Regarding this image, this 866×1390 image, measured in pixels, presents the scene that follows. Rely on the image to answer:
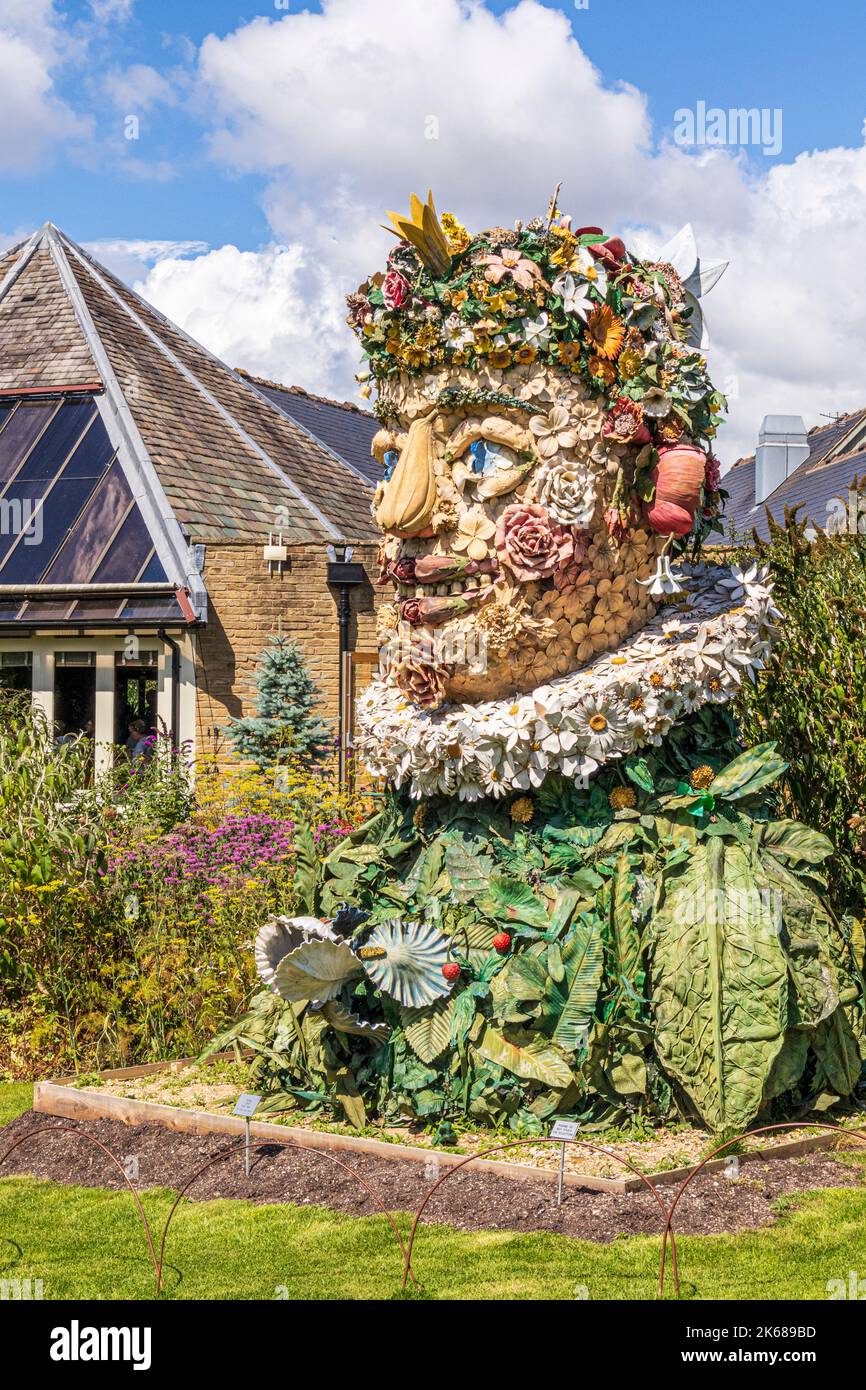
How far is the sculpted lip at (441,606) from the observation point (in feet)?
18.6

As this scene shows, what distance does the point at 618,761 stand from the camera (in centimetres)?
575

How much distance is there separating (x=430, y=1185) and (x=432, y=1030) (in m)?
0.66

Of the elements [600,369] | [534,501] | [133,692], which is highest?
[600,369]

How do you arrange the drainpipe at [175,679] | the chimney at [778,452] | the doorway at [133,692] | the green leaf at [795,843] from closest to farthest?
the green leaf at [795,843], the drainpipe at [175,679], the doorway at [133,692], the chimney at [778,452]

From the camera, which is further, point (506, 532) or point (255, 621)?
point (255, 621)

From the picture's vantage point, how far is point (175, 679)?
13320 mm

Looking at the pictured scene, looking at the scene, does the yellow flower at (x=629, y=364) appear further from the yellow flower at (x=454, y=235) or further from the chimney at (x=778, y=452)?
the chimney at (x=778, y=452)

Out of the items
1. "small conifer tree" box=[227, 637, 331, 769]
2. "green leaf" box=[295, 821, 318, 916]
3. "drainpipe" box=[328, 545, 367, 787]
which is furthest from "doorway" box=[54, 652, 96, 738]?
"green leaf" box=[295, 821, 318, 916]

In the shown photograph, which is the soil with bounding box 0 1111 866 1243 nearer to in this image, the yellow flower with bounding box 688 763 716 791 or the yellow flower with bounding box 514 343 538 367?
the yellow flower with bounding box 688 763 716 791

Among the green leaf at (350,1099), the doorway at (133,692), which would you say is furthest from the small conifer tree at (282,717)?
the green leaf at (350,1099)

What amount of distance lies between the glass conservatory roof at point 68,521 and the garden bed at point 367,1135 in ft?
23.1

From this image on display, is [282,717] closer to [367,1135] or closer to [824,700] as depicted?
[824,700]

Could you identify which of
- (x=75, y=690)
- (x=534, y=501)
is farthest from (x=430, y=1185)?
(x=75, y=690)
